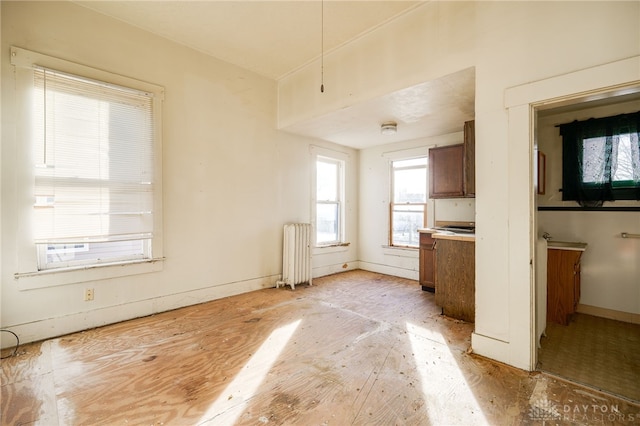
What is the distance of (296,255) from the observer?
434cm

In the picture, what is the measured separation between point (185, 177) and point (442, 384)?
337cm

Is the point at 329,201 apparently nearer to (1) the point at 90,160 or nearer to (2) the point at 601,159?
(1) the point at 90,160

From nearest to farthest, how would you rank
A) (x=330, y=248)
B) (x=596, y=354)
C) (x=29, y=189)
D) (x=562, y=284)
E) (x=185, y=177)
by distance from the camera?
(x=596, y=354) < (x=29, y=189) < (x=562, y=284) < (x=185, y=177) < (x=330, y=248)

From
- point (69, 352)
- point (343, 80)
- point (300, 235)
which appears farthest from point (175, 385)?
point (343, 80)

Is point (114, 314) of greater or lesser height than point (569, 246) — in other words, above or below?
below

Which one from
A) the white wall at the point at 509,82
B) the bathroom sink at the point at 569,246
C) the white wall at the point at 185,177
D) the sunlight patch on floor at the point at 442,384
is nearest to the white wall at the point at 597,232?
the bathroom sink at the point at 569,246

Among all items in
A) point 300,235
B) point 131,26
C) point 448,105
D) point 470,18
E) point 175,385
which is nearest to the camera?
point 175,385

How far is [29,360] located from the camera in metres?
2.25

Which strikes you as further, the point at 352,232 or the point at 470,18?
the point at 352,232

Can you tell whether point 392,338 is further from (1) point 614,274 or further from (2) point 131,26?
(2) point 131,26

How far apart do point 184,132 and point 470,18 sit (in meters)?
3.23

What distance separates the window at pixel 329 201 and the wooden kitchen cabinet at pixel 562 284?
3232mm


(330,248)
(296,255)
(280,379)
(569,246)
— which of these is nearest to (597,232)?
(569,246)

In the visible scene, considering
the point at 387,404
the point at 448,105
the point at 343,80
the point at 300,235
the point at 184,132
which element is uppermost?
the point at 343,80
